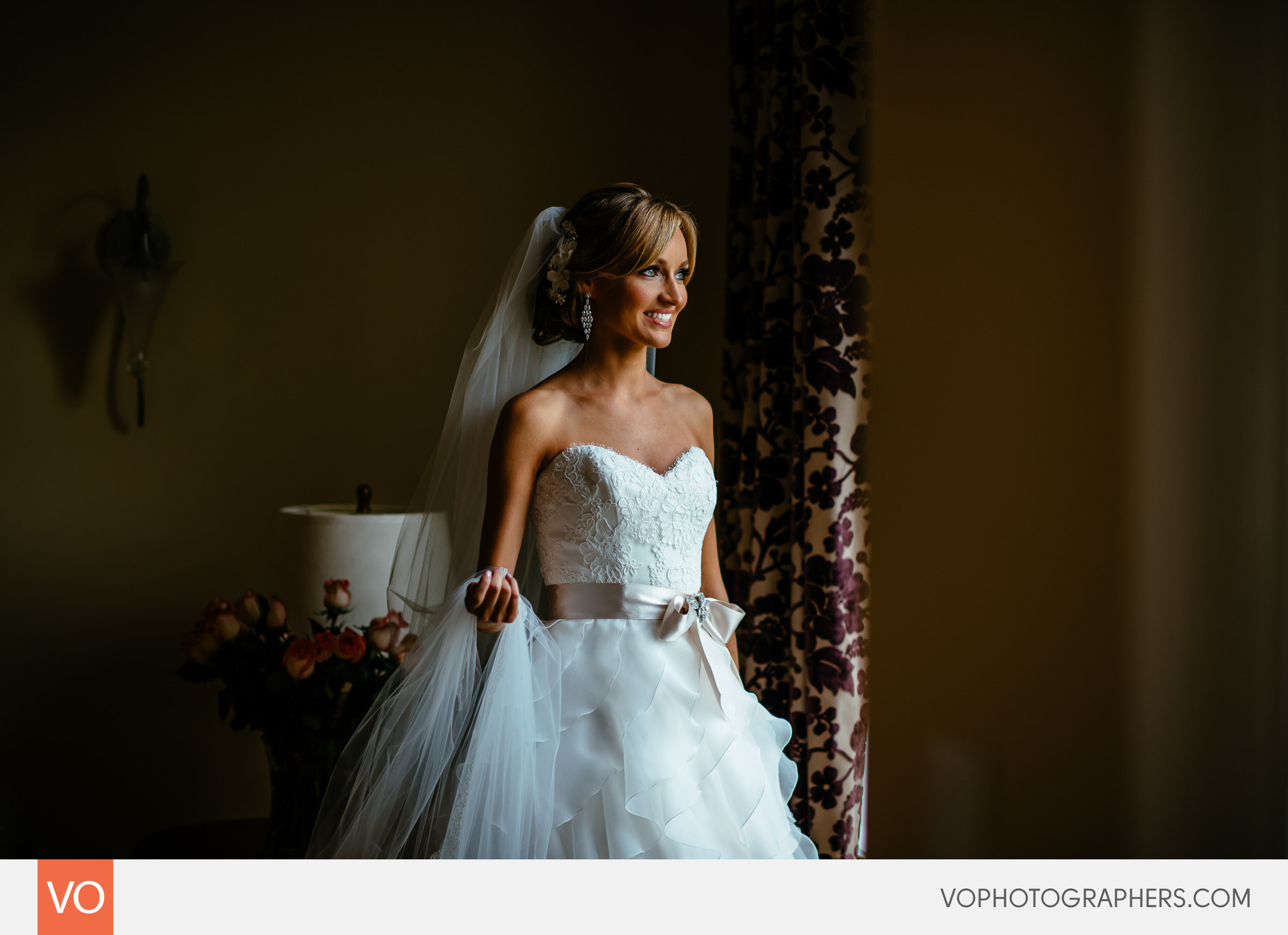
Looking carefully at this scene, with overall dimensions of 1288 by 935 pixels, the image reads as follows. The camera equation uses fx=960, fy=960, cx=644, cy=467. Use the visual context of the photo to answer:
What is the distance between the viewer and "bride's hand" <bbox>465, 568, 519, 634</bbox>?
117 cm

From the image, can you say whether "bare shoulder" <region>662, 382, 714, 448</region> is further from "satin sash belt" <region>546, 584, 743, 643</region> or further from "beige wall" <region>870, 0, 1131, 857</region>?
"beige wall" <region>870, 0, 1131, 857</region>

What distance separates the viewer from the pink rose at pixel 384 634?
1.72 m

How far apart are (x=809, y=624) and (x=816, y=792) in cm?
30

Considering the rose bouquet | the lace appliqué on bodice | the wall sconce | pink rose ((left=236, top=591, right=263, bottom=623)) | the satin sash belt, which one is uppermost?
the wall sconce

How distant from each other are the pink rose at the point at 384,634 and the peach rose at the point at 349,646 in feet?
0.21

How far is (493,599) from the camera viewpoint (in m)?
1.18

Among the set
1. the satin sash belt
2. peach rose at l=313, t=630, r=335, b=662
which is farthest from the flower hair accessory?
peach rose at l=313, t=630, r=335, b=662

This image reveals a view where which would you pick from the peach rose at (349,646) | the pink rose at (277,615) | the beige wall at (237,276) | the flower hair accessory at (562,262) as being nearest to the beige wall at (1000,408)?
the flower hair accessory at (562,262)

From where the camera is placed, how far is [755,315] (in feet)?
6.73

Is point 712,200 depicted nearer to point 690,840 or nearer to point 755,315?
point 755,315

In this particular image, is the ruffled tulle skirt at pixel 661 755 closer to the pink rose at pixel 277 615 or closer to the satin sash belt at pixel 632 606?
the satin sash belt at pixel 632 606

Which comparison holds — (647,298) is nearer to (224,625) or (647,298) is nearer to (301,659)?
(301,659)

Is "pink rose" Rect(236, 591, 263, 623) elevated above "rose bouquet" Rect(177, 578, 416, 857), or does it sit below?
above

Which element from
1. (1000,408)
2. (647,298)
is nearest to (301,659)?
(647,298)
